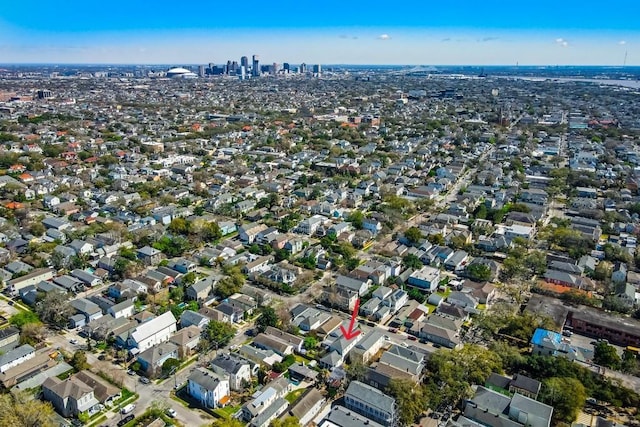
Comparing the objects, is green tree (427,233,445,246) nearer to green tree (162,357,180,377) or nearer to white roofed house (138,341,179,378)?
white roofed house (138,341,179,378)

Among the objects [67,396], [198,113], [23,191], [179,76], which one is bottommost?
[67,396]

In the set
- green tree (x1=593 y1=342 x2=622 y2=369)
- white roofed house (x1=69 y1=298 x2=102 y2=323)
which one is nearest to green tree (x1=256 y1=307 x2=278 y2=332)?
white roofed house (x1=69 y1=298 x2=102 y2=323)

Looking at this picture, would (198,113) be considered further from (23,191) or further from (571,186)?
(571,186)

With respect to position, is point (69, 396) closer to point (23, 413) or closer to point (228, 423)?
point (23, 413)

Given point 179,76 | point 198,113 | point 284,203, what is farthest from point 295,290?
point 179,76

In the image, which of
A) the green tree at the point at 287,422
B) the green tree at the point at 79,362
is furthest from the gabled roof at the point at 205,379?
the green tree at the point at 79,362

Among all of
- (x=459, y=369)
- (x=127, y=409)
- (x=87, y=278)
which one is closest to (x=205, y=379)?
(x=127, y=409)
